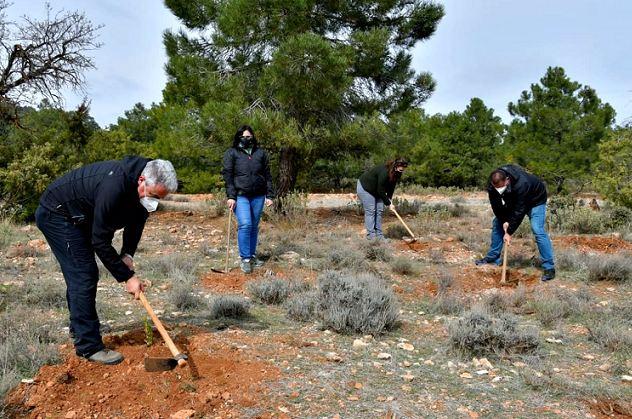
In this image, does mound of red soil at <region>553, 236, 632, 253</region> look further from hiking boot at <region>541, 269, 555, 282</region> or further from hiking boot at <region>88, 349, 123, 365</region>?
hiking boot at <region>88, 349, 123, 365</region>

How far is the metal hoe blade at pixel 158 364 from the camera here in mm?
3299

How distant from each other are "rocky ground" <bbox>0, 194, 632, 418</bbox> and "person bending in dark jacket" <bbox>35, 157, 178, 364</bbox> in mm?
260

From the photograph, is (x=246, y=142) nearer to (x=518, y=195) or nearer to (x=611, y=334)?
(x=518, y=195)

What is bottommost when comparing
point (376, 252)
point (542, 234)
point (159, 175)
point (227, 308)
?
point (227, 308)

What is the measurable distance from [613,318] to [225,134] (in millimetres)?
7057

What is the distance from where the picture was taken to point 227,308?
4695mm

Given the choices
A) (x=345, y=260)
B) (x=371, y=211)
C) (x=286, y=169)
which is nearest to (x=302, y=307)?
(x=345, y=260)

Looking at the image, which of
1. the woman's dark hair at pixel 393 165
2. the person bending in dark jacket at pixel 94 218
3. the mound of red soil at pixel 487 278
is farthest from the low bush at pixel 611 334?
the woman's dark hair at pixel 393 165

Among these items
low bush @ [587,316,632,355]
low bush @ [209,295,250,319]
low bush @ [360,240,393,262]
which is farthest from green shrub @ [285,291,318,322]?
low bush @ [360,240,393,262]

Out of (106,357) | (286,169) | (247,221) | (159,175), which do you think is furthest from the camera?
(286,169)

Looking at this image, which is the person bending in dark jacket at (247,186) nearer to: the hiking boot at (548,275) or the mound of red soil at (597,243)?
the hiking boot at (548,275)

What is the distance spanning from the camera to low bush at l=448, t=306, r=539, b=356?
3982 millimetres

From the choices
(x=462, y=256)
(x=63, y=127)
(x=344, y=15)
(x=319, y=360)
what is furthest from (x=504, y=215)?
(x=63, y=127)

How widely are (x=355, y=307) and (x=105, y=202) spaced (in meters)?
2.26
